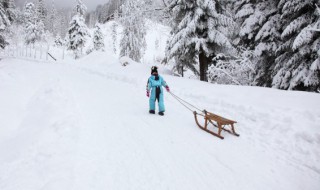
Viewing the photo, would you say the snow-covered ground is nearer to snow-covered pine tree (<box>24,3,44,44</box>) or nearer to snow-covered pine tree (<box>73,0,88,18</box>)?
snow-covered pine tree (<box>73,0,88,18</box>)

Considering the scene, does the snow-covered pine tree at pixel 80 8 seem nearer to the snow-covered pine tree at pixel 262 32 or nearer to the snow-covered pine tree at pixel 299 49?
the snow-covered pine tree at pixel 262 32

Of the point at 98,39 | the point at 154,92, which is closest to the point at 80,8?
the point at 98,39

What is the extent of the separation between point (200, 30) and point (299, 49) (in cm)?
583

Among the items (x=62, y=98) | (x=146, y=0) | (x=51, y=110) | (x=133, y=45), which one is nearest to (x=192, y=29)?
(x=146, y=0)

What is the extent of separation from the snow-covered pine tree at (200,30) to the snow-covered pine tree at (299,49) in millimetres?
3380

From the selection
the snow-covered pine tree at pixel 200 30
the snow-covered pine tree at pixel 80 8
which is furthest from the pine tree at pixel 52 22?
the snow-covered pine tree at pixel 200 30

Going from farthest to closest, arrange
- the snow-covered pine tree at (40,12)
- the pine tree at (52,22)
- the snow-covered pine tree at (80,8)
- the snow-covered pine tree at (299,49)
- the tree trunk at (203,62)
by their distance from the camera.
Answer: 1. the pine tree at (52,22)
2. the snow-covered pine tree at (40,12)
3. the snow-covered pine tree at (80,8)
4. the tree trunk at (203,62)
5. the snow-covered pine tree at (299,49)

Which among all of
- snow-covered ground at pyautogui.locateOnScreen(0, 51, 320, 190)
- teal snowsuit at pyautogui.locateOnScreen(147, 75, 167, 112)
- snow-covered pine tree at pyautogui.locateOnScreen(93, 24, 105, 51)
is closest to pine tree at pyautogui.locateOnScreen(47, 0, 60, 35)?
snow-covered pine tree at pyautogui.locateOnScreen(93, 24, 105, 51)

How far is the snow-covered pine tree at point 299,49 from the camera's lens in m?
8.48

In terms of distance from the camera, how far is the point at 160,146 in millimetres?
5035

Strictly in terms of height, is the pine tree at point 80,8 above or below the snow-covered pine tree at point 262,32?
above

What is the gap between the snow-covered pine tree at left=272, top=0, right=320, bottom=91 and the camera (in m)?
8.48

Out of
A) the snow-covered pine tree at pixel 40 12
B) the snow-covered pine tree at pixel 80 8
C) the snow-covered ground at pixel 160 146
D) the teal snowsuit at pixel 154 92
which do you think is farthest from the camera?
the snow-covered pine tree at pixel 40 12

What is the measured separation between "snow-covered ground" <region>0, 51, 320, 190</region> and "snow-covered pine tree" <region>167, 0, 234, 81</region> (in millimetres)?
5012
